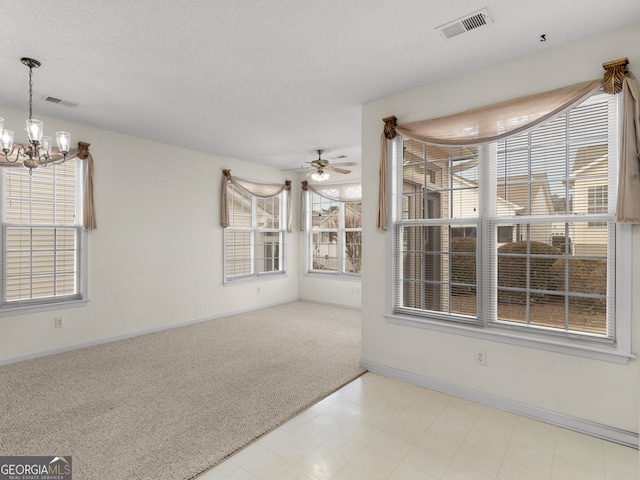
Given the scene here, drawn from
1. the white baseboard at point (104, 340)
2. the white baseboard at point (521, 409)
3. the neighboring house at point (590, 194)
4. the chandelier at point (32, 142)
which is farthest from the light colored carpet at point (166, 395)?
the neighboring house at point (590, 194)

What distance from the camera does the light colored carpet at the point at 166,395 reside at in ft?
7.34

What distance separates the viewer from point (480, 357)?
286 centimetres

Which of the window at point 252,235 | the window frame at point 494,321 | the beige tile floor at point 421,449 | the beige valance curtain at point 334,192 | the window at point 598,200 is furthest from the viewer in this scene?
the beige valance curtain at point 334,192

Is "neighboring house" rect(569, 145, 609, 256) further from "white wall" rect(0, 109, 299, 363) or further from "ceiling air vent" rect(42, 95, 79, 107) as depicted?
"white wall" rect(0, 109, 299, 363)

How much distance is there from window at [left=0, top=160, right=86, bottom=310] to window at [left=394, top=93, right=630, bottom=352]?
409 cm

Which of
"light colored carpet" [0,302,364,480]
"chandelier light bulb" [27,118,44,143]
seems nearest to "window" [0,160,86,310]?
"light colored carpet" [0,302,364,480]

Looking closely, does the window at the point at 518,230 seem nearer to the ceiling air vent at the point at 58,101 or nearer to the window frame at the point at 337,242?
the window frame at the point at 337,242

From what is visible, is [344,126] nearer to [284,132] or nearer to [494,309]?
[284,132]

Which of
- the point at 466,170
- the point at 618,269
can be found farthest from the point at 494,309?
the point at 466,170

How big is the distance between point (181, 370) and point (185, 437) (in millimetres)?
1311

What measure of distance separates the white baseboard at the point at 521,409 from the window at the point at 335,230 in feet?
11.3

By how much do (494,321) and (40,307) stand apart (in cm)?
495

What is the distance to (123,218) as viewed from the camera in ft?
15.4

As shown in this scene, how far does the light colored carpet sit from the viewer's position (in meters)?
2.24
